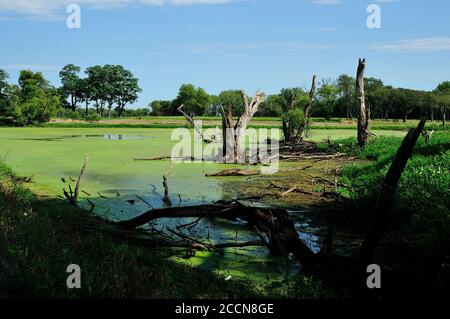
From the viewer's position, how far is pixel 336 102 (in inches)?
2251

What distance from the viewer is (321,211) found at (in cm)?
852

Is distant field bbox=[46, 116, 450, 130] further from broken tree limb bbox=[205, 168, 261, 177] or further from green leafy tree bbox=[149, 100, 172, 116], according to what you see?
green leafy tree bbox=[149, 100, 172, 116]

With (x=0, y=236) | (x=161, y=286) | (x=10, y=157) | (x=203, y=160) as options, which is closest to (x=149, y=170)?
(x=203, y=160)

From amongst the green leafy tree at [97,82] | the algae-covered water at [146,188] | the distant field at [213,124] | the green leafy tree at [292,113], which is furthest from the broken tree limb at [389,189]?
the green leafy tree at [97,82]

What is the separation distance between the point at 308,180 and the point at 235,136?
5.15 meters

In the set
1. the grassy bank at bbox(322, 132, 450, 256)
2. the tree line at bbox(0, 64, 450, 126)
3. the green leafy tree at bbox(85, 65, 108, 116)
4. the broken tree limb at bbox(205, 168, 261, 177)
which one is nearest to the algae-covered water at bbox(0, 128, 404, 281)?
the broken tree limb at bbox(205, 168, 261, 177)

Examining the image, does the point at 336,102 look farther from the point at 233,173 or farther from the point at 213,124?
the point at 233,173

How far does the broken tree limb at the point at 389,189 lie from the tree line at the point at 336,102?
1784 centimetres

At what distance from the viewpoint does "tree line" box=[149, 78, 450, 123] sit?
88.0ft

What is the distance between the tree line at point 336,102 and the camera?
88.0 feet

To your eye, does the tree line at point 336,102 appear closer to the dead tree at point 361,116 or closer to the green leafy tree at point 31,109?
the dead tree at point 361,116

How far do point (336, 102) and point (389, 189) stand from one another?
179 ft
